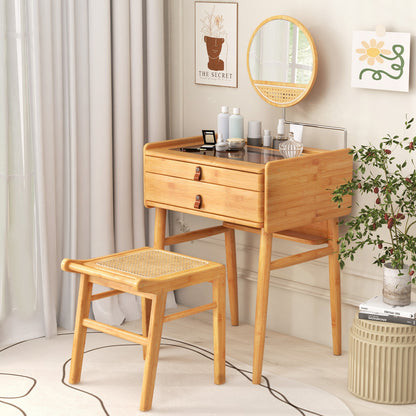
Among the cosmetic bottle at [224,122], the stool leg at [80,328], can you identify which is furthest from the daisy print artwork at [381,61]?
the stool leg at [80,328]

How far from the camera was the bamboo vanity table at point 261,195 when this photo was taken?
109 inches

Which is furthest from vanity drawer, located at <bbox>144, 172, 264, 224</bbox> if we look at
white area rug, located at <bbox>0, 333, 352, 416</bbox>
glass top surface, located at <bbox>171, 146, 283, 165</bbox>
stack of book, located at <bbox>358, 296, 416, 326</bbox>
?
white area rug, located at <bbox>0, 333, 352, 416</bbox>

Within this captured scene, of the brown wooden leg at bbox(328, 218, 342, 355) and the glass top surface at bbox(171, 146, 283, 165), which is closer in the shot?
the glass top surface at bbox(171, 146, 283, 165)

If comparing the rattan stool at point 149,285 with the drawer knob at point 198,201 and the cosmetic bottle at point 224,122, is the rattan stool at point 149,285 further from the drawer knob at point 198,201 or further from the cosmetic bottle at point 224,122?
the cosmetic bottle at point 224,122

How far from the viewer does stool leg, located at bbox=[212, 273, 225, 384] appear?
2.80 metres

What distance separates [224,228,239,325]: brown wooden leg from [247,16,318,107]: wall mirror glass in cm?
65

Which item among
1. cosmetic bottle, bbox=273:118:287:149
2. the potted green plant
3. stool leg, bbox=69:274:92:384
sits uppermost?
cosmetic bottle, bbox=273:118:287:149

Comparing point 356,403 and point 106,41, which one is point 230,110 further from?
point 356,403

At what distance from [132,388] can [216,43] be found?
154 centimetres

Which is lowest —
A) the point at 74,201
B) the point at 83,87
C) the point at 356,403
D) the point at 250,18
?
the point at 356,403

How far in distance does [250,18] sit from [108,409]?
170 cm

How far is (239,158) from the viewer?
2.98 meters

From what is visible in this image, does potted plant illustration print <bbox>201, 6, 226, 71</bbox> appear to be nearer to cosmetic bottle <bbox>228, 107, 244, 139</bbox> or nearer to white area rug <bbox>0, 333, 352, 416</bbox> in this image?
cosmetic bottle <bbox>228, 107, 244, 139</bbox>

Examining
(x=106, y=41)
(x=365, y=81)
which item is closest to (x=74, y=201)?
(x=106, y=41)
